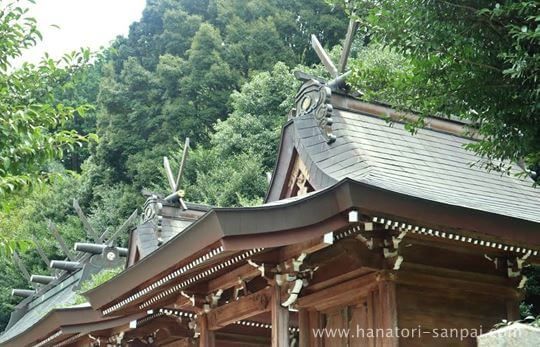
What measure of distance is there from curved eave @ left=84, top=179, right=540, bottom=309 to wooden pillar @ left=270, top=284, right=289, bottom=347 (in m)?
1.25

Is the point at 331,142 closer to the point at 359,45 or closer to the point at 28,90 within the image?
the point at 28,90

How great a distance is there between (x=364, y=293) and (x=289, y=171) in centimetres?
261

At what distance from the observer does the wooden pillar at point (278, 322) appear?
850 centimetres

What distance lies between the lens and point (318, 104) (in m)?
10.1

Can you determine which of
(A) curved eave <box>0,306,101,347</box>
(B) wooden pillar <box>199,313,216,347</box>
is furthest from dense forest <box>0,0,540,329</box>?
(B) wooden pillar <box>199,313,216,347</box>

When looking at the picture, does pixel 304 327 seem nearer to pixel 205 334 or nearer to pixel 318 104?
pixel 205 334

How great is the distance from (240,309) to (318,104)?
3.13 m

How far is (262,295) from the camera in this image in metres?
9.66

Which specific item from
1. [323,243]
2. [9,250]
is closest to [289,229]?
[323,243]

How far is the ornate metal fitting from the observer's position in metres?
9.91

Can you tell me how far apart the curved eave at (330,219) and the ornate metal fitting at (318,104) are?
2.51 metres

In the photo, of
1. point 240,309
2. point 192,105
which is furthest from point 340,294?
point 192,105

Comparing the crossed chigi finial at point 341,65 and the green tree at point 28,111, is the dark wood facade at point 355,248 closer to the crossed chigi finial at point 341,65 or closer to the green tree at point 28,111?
the crossed chigi finial at point 341,65

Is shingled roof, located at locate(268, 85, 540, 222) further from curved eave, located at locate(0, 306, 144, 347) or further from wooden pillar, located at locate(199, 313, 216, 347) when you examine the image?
curved eave, located at locate(0, 306, 144, 347)
